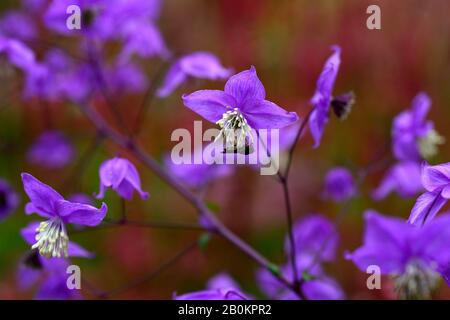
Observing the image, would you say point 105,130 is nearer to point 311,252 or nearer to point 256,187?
point 311,252

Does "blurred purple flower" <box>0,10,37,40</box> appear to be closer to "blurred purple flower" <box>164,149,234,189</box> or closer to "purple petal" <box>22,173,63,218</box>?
"blurred purple flower" <box>164,149,234,189</box>

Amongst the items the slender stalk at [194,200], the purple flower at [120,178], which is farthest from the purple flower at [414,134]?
the purple flower at [120,178]

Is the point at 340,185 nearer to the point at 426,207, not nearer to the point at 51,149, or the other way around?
the point at 426,207

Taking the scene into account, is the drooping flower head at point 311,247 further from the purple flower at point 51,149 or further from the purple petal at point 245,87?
the purple flower at point 51,149

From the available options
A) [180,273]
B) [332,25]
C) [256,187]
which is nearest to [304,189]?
[256,187]

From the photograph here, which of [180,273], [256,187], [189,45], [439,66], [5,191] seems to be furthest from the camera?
[189,45]

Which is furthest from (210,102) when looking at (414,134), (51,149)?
(51,149)
